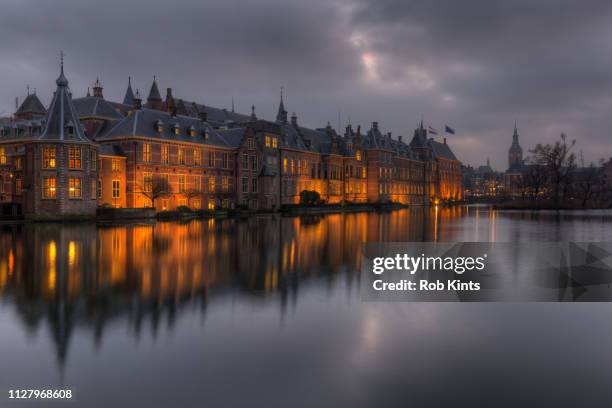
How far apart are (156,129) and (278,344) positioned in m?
57.3

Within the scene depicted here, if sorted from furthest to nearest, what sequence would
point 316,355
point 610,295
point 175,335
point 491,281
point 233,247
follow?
point 233,247 < point 491,281 < point 610,295 < point 175,335 < point 316,355

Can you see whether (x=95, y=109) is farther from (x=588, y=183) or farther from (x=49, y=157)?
(x=588, y=183)

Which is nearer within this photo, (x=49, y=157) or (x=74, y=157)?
(x=49, y=157)

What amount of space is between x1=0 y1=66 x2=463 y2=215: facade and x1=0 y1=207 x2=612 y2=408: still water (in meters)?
37.9

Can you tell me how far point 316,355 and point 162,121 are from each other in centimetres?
5933

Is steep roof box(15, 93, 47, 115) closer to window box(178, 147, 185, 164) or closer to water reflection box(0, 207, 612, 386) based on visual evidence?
window box(178, 147, 185, 164)

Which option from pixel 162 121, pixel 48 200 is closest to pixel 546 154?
pixel 162 121

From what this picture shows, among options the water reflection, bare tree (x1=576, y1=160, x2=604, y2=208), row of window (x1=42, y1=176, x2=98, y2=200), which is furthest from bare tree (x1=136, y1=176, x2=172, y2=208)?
bare tree (x1=576, y1=160, x2=604, y2=208)

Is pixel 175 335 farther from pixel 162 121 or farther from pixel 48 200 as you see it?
pixel 162 121

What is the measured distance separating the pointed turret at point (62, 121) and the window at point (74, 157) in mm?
1002

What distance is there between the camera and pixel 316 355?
399 inches

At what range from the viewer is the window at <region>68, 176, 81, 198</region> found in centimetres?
5350

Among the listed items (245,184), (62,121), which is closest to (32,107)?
(62,121)

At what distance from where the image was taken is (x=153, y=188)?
60.1 m
